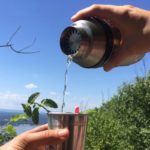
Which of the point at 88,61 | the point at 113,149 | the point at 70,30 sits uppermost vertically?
the point at 70,30

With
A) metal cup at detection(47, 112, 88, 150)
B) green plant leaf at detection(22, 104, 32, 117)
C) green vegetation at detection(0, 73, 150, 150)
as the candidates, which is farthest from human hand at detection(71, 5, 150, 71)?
green vegetation at detection(0, 73, 150, 150)

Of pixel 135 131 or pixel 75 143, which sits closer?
pixel 75 143

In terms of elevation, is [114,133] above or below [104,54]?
below

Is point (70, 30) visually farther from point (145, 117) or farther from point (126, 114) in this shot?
point (126, 114)

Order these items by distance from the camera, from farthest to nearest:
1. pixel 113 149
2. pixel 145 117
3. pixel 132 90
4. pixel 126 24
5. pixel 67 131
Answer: pixel 132 90 → pixel 145 117 → pixel 113 149 → pixel 126 24 → pixel 67 131

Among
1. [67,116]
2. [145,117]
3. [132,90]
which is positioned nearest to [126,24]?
[67,116]

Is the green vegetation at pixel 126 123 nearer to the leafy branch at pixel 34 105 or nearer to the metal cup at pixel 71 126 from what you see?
the leafy branch at pixel 34 105
